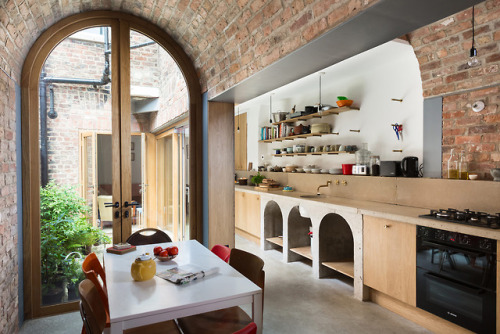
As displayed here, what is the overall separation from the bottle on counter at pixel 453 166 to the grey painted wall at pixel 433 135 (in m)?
0.13

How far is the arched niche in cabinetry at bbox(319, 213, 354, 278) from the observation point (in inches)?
176

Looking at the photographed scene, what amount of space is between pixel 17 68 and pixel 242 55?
2027 millimetres

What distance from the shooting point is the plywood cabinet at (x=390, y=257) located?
3.20 metres

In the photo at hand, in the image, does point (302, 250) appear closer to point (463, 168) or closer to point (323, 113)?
point (323, 113)

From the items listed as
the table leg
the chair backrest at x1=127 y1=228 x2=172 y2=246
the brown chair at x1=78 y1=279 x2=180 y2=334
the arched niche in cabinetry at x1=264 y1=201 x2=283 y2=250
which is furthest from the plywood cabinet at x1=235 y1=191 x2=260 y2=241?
the brown chair at x1=78 y1=279 x2=180 y2=334

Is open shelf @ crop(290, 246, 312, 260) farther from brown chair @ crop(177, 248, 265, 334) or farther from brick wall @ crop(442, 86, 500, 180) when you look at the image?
brown chair @ crop(177, 248, 265, 334)

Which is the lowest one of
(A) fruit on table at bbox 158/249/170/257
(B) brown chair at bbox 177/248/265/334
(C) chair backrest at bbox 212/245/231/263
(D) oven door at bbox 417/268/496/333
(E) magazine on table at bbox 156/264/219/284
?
(D) oven door at bbox 417/268/496/333

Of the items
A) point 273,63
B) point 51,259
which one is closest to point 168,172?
point 51,259

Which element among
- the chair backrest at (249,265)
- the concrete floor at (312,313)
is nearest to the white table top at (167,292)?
the chair backrest at (249,265)

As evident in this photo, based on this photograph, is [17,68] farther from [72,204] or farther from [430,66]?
[430,66]

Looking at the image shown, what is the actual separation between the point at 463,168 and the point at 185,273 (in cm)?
309

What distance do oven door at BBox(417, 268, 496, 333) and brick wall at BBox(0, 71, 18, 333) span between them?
3.48m

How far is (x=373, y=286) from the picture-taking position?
360 cm

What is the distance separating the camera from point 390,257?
339cm
